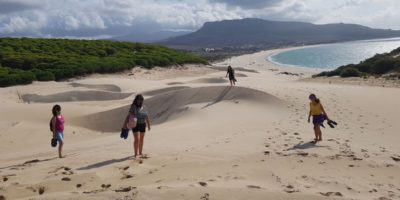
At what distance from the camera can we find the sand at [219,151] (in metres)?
7.75

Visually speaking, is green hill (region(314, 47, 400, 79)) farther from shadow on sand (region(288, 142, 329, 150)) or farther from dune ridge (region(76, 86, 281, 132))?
shadow on sand (region(288, 142, 329, 150))

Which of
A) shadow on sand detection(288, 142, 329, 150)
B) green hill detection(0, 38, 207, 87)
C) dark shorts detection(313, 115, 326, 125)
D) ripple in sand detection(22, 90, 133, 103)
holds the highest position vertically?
green hill detection(0, 38, 207, 87)

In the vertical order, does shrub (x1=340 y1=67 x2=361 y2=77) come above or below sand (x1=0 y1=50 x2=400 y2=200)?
above

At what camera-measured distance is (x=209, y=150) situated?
11.1 m

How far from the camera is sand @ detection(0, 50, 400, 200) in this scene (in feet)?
25.4

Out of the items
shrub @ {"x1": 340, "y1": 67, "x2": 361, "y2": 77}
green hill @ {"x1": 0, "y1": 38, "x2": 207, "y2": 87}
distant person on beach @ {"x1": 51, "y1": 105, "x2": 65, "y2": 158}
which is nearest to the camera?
distant person on beach @ {"x1": 51, "y1": 105, "x2": 65, "y2": 158}

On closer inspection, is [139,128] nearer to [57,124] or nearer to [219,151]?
[219,151]

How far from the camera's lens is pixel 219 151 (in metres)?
11.0

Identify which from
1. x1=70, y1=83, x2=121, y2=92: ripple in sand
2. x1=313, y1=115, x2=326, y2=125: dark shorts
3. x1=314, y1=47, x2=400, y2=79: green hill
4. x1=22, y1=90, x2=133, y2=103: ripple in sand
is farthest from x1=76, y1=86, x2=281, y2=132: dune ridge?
x1=314, y1=47, x2=400, y2=79: green hill

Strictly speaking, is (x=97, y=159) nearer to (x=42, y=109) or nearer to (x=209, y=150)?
(x=209, y=150)

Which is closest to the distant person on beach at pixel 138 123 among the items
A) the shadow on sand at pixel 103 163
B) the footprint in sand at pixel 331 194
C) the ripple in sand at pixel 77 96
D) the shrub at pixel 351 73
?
the shadow on sand at pixel 103 163

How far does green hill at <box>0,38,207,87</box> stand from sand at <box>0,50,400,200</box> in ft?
46.2

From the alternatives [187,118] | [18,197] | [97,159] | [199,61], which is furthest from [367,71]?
[18,197]

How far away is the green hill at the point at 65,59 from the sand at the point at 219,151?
1408 cm
